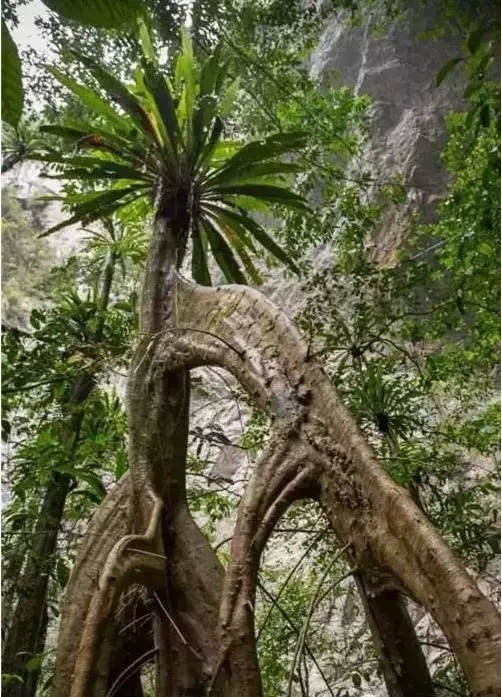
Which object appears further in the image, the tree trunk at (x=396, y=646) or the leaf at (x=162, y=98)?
the leaf at (x=162, y=98)

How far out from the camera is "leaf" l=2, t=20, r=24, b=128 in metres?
0.71

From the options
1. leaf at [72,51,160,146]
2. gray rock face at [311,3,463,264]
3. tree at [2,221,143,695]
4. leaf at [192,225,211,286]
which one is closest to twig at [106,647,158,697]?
tree at [2,221,143,695]

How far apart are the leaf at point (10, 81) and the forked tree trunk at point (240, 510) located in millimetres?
924

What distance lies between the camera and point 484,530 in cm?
278

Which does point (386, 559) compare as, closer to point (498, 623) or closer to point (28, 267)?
point (498, 623)

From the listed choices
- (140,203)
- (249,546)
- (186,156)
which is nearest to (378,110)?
(140,203)

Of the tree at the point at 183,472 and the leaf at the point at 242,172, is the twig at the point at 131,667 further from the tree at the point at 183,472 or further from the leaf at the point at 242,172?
the leaf at the point at 242,172

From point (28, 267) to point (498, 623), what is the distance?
7.40 metres

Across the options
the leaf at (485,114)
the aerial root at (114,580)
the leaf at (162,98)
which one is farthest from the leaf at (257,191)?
the aerial root at (114,580)

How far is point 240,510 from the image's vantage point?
5.14 feet

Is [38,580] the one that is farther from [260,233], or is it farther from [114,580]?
[260,233]

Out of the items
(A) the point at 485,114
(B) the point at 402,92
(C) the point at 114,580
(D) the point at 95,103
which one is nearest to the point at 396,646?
(C) the point at 114,580

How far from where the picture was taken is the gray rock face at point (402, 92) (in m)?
7.63

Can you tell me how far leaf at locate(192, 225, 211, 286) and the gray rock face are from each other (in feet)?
16.4
